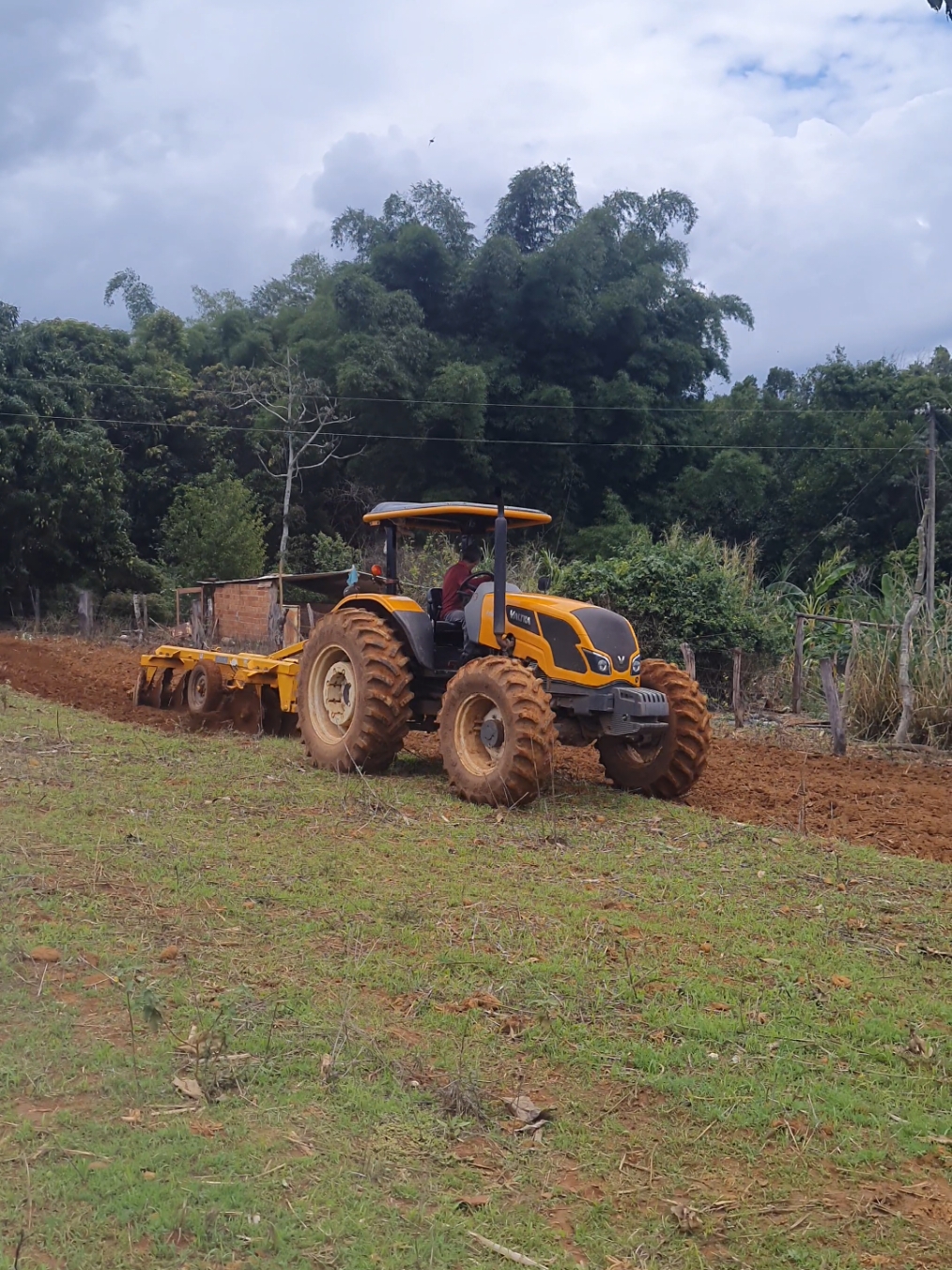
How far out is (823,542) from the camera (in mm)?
35875

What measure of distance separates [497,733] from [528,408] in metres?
29.9

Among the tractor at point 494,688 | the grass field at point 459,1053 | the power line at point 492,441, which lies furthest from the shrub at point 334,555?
the grass field at point 459,1053

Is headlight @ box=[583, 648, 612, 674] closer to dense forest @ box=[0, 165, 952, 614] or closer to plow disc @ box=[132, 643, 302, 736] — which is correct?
plow disc @ box=[132, 643, 302, 736]

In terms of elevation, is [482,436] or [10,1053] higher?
[482,436]

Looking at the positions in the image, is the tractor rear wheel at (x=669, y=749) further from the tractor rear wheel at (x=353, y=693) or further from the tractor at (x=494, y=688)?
the tractor rear wheel at (x=353, y=693)

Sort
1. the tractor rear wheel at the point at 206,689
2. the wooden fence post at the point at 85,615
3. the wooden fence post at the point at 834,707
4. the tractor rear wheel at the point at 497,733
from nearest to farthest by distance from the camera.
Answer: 1. the tractor rear wheel at the point at 497,733
2. the tractor rear wheel at the point at 206,689
3. the wooden fence post at the point at 834,707
4. the wooden fence post at the point at 85,615

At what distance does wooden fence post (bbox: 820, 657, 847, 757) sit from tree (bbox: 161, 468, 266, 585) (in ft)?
67.5

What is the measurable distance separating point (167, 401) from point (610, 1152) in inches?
1510

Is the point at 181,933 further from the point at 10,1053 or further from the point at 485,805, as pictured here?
the point at 485,805

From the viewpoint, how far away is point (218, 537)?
31391mm

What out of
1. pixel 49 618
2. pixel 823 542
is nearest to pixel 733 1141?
pixel 49 618

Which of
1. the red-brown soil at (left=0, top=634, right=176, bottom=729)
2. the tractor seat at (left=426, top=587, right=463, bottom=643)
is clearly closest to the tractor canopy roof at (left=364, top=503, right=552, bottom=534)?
the tractor seat at (left=426, top=587, right=463, bottom=643)

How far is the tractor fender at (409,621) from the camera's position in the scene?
34.7 ft

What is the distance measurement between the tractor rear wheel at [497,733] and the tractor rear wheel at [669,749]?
1169 millimetres
